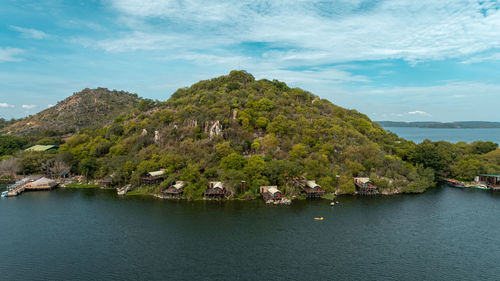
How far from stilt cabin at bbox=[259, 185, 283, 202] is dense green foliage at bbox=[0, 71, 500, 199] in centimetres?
102

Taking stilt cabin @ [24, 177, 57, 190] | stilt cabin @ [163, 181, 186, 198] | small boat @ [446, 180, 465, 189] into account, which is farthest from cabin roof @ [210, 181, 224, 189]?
small boat @ [446, 180, 465, 189]

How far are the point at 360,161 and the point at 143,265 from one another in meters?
38.6

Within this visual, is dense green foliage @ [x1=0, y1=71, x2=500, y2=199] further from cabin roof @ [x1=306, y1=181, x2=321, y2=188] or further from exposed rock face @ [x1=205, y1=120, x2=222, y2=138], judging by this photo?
cabin roof @ [x1=306, y1=181, x2=321, y2=188]

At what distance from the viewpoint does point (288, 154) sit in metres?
50.7

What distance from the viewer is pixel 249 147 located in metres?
54.5

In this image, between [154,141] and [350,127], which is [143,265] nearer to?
[154,141]

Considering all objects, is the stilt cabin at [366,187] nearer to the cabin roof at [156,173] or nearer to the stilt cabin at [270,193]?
the stilt cabin at [270,193]

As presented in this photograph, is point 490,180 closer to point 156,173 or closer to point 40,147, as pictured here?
point 156,173

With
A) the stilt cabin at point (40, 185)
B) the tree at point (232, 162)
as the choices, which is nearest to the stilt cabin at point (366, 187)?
the tree at point (232, 162)

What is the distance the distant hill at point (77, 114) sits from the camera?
304 ft

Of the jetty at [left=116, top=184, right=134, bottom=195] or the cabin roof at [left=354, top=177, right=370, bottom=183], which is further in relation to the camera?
the cabin roof at [left=354, top=177, right=370, bottom=183]

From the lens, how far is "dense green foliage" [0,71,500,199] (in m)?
44.5

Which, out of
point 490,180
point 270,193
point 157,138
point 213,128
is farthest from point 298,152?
point 490,180

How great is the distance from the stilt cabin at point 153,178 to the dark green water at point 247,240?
5108 millimetres
